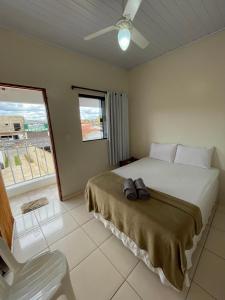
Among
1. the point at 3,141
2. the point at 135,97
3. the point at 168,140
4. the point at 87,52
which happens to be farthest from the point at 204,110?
the point at 3,141

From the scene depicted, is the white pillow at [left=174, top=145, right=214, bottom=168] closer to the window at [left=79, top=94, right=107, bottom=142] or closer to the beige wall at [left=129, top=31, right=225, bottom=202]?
the beige wall at [left=129, top=31, right=225, bottom=202]

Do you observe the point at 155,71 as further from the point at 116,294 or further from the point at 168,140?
the point at 116,294

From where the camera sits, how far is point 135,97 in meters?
3.26

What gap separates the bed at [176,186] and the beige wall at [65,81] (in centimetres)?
95

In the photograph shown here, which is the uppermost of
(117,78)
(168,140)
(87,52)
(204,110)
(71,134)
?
(87,52)

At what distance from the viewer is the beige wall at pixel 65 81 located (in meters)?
1.87

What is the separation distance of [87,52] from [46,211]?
2.93 m

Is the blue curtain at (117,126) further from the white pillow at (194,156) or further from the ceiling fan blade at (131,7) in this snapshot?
the ceiling fan blade at (131,7)

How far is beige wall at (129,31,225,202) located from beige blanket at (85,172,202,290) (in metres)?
1.50

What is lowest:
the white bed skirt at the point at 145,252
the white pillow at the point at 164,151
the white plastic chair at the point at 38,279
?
the white bed skirt at the point at 145,252

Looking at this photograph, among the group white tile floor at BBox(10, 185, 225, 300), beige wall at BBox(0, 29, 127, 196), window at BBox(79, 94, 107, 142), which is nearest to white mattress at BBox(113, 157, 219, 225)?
white tile floor at BBox(10, 185, 225, 300)

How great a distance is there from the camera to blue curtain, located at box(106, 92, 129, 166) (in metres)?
3.00

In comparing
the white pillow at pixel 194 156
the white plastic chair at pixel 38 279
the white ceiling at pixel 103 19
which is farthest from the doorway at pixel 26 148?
the white pillow at pixel 194 156

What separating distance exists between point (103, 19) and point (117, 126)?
187cm
